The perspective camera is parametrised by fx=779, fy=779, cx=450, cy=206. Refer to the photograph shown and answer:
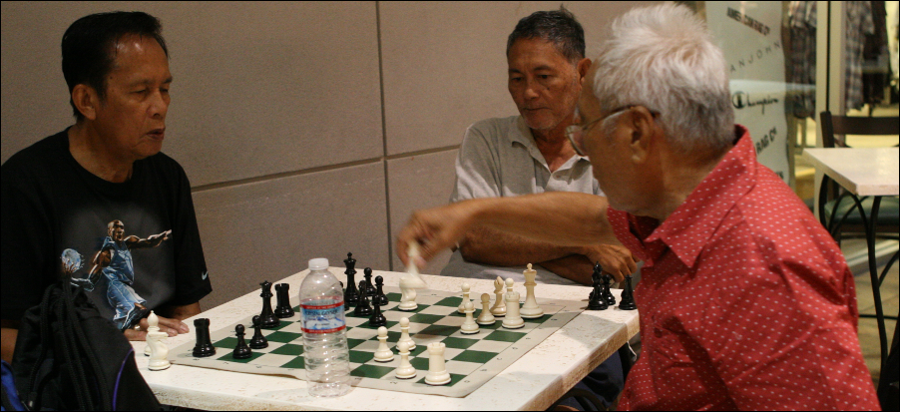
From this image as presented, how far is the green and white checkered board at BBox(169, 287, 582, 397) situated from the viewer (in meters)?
1.69

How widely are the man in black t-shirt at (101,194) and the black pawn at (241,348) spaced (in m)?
0.31

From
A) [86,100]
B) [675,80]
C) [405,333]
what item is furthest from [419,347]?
[86,100]

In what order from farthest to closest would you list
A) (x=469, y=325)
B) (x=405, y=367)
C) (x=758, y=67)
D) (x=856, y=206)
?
(x=758, y=67) → (x=856, y=206) → (x=469, y=325) → (x=405, y=367)

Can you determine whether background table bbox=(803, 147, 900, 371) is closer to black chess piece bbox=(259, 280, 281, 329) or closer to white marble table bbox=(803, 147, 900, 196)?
white marble table bbox=(803, 147, 900, 196)

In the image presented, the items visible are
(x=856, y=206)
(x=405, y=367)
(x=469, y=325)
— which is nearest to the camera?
(x=405, y=367)

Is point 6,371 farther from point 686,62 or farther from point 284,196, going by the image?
point 284,196

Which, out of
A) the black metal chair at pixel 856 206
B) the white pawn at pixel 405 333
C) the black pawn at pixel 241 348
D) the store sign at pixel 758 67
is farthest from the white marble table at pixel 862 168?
the black pawn at pixel 241 348

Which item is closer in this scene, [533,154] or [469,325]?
[469,325]

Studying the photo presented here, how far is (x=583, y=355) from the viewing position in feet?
5.98

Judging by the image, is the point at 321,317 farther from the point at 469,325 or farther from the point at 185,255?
the point at 185,255

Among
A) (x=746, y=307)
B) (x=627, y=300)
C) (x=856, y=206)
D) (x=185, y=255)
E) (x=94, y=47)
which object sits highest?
(x=94, y=47)

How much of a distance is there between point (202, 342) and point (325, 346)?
37cm

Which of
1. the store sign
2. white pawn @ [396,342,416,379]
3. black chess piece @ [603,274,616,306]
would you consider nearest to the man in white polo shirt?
black chess piece @ [603,274,616,306]

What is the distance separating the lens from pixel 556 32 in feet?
9.34
